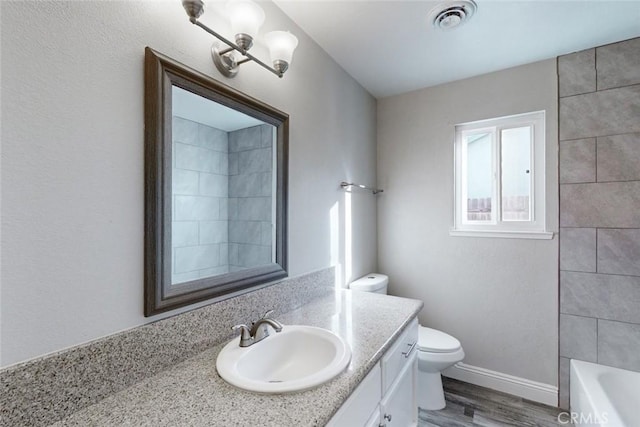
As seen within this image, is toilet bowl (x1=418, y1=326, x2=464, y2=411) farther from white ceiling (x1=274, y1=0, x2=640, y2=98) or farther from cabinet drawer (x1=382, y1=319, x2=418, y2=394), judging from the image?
white ceiling (x1=274, y1=0, x2=640, y2=98)

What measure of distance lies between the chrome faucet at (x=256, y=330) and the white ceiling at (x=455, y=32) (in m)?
1.50

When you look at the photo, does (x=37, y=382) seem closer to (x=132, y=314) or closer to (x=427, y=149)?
Result: (x=132, y=314)

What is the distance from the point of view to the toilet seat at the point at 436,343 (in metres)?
1.84

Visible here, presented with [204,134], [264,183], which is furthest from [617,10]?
[204,134]

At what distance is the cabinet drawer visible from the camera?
3.80 feet

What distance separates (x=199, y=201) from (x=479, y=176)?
2.12m

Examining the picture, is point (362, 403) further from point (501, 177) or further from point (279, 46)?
point (501, 177)

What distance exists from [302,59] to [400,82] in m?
1.00

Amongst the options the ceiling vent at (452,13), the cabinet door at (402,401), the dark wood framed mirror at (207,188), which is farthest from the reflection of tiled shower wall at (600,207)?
the dark wood framed mirror at (207,188)

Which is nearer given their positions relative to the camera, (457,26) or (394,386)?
(394,386)

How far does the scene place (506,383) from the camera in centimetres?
207

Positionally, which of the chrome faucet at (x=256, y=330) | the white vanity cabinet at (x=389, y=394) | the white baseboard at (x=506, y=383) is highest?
the chrome faucet at (x=256, y=330)

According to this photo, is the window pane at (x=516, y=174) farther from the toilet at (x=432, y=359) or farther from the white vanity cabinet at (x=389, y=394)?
the white vanity cabinet at (x=389, y=394)

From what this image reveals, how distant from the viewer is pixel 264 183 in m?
1.35
